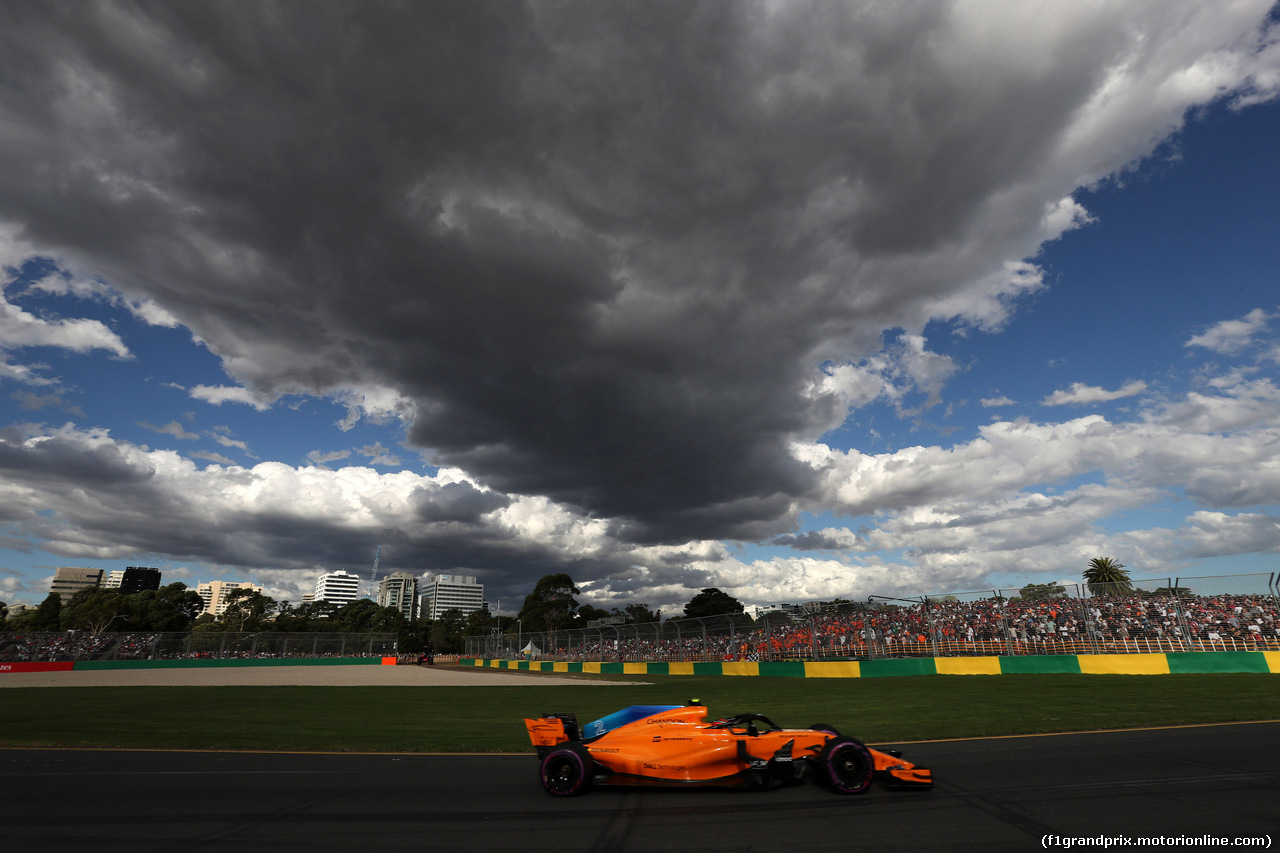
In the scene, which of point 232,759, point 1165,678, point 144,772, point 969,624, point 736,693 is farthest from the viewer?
point 969,624

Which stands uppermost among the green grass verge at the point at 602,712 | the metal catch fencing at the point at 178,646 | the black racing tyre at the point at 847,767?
the black racing tyre at the point at 847,767

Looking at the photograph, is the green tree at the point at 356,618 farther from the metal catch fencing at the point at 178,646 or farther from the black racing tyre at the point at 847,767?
the black racing tyre at the point at 847,767

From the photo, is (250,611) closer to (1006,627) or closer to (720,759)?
(1006,627)

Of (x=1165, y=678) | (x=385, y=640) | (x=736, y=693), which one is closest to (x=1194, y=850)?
(x=736, y=693)

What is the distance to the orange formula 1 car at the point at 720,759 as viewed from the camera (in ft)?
22.9

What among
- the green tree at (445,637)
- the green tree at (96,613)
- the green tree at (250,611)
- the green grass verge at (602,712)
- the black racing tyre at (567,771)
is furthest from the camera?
the green tree at (445,637)

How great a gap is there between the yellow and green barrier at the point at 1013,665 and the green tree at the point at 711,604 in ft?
282

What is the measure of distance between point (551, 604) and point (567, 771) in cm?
11163

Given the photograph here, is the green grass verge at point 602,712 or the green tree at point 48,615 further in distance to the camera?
the green tree at point 48,615

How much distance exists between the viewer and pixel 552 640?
5425 cm

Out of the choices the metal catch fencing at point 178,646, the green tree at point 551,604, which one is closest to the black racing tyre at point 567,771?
the metal catch fencing at point 178,646

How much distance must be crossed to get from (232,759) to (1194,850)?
1221cm

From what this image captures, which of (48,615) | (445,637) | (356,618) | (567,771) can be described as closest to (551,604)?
(445,637)

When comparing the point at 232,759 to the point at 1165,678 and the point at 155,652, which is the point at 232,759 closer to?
the point at 1165,678
